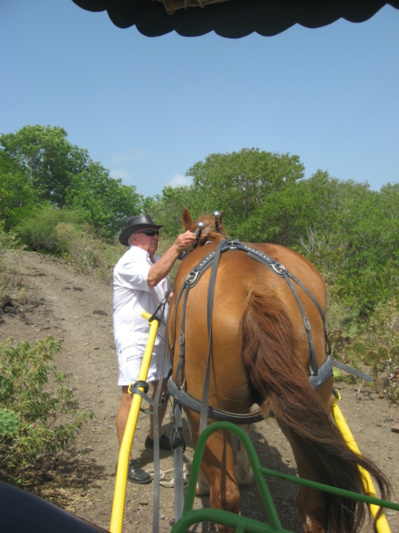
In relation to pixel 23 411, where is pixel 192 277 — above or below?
above

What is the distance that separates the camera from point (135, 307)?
13.2 ft

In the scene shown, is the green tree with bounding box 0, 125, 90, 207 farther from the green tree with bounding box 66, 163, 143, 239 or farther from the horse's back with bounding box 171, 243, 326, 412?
the horse's back with bounding box 171, 243, 326, 412

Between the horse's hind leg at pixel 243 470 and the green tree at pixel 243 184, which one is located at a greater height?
the green tree at pixel 243 184

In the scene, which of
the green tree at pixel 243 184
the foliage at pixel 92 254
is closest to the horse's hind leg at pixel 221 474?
the green tree at pixel 243 184

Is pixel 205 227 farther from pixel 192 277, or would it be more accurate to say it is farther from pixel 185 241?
pixel 192 277

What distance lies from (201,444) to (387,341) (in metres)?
5.24

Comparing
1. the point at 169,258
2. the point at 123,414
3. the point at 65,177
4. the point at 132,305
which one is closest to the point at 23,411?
the point at 123,414

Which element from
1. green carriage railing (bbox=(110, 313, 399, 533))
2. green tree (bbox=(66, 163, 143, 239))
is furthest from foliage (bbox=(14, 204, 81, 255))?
green carriage railing (bbox=(110, 313, 399, 533))

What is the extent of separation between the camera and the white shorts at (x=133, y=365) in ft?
12.7

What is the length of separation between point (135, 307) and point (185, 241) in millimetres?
909

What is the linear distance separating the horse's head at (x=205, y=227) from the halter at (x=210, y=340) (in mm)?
584

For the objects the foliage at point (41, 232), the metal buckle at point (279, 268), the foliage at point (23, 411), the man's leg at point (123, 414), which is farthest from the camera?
the foliage at point (41, 232)

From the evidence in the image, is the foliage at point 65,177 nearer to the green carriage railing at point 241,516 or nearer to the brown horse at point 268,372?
the brown horse at point 268,372

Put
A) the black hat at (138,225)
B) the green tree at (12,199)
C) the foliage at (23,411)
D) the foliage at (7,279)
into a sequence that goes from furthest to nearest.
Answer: the green tree at (12,199)
the foliage at (7,279)
the black hat at (138,225)
the foliage at (23,411)
